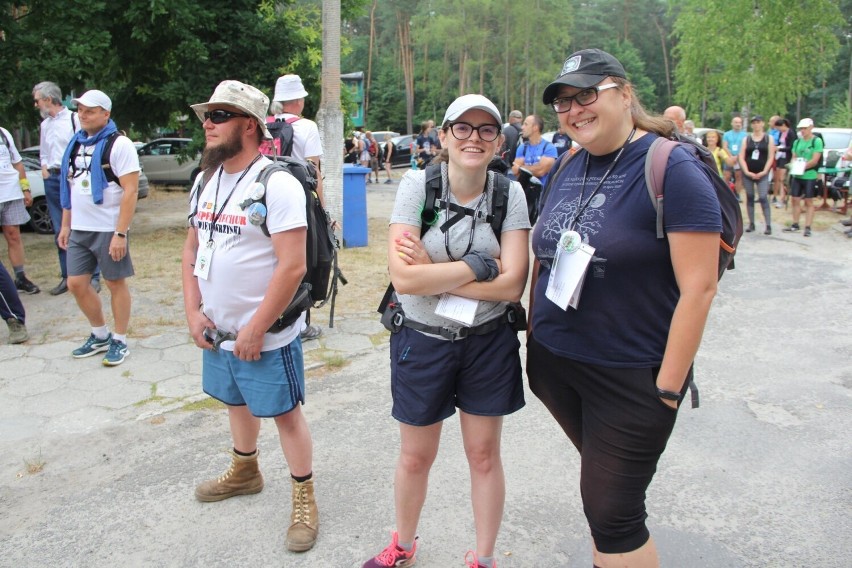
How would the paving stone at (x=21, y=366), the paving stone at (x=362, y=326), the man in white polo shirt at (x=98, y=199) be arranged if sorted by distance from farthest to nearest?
the paving stone at (x=362, y=326)
the paving stone at (x=21, y=366)
the man in white polo shirt at (x=98, y=199)

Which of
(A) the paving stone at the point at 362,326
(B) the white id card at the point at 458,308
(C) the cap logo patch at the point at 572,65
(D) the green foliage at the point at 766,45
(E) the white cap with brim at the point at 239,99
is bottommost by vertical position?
(A) the paving stone at the point at 362,326

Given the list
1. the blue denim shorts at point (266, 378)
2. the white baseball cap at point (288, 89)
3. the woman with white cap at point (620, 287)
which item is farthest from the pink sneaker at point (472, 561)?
the white baseball cap at point (288, 89)

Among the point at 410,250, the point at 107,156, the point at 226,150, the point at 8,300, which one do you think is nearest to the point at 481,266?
the point at 410,250

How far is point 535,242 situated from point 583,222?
25 cm

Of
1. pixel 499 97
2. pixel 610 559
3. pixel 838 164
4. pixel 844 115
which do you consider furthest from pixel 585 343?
pixel 499 97

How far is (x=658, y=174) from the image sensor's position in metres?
→ 1.85

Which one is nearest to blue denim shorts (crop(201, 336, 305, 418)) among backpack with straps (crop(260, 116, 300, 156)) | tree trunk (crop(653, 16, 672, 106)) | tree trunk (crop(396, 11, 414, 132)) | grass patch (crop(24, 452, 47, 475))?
grass patch (crop(24, 452, 47, 475))

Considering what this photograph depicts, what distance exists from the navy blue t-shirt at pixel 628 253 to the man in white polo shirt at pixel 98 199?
366cm

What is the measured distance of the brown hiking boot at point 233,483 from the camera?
3.16m

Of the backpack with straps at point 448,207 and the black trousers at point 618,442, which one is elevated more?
the backpack with straps at point 448,207

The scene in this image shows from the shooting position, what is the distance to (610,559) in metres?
2.08

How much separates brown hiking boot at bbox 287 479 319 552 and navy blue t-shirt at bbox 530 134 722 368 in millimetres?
1462

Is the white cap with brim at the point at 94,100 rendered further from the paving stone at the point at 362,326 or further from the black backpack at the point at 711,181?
the black backpack at the point at 711,181

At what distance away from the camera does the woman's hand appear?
7.47 ft
